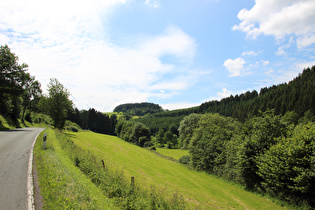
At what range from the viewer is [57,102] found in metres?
47.4

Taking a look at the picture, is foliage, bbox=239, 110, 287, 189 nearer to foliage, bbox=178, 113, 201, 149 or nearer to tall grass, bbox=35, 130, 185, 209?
tall grass, bbox=35, 130, 185, 209

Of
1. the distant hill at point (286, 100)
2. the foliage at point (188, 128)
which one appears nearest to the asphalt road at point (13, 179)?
the distant hill at point (286, 100)

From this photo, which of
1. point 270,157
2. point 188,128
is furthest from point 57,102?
point 270,157

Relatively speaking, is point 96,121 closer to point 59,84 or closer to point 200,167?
point 59,84

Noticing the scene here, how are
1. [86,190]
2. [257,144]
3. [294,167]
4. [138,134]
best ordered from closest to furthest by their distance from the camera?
1. [86,190]
2. [294,167]
3. [257,144]
4. [138,134]

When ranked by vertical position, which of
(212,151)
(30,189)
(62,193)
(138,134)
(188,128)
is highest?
(30,189)

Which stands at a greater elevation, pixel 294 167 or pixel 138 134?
pixel 294 167

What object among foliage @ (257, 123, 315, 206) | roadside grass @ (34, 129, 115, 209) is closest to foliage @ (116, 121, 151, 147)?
foliage @ (257, 123, 315, 206)

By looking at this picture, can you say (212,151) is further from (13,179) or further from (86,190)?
(13,179)

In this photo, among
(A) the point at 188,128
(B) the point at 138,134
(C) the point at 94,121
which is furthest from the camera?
(C) the point at 94,121

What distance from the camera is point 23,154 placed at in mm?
13289

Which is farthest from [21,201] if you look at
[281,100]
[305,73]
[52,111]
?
[305,73]

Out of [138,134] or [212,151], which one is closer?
[212,151]

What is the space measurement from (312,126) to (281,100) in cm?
7950
